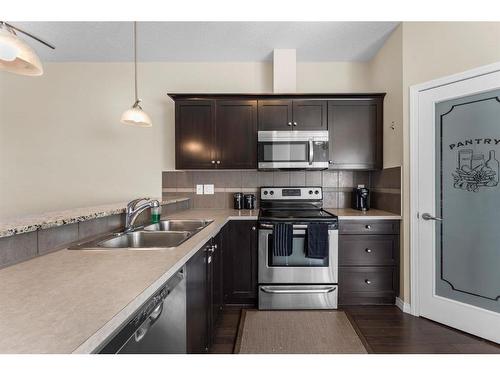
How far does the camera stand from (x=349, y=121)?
2.83 metres

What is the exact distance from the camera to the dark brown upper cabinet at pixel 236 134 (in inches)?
112

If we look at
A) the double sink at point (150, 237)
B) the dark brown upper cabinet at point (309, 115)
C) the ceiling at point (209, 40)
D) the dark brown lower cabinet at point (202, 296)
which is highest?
the ceiling at point (209, 40)

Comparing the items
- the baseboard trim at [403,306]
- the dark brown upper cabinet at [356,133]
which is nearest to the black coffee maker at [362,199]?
the dark brown upper cabinet at [356,133]

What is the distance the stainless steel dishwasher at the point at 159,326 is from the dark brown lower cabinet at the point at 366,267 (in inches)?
70.6

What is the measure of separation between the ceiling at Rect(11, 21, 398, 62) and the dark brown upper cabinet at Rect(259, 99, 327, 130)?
0.63 m

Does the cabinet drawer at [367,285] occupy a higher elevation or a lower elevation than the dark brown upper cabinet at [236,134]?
lower

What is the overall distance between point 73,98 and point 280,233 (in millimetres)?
3058

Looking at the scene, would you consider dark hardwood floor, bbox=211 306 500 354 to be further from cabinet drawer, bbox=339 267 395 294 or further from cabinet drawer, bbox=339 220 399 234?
cabinet drawer, bbox=339 220 399 234

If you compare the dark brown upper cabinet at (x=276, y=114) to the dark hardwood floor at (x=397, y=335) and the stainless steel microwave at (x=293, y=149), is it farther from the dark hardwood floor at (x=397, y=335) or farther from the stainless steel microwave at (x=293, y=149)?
the dark hardwood floor at (x=397, y=335)

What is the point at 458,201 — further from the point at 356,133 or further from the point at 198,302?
the point at 198,302

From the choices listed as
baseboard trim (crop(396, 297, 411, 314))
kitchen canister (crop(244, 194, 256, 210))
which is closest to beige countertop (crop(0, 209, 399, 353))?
kitchen canister (crop(244, 194, 256, 210))

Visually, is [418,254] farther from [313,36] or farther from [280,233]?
[313,36]

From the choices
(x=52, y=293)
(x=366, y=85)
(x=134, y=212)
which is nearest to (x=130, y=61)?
(x=134, y=212)

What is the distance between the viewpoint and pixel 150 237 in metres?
1.75
